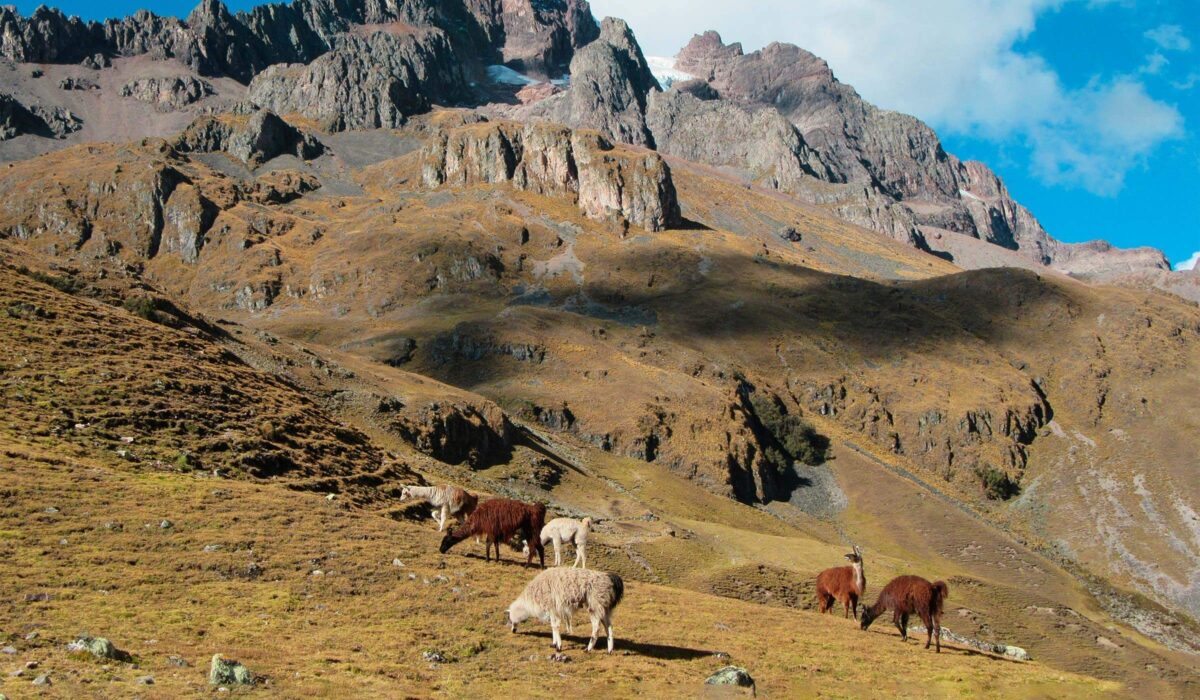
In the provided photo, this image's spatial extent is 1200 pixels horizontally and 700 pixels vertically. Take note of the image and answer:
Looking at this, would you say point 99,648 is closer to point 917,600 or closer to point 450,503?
point 450,503

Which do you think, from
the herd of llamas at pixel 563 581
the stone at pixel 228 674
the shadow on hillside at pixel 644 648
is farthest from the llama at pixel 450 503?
the stone at pixel 228 674

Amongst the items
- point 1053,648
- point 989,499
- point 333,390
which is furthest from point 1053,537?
point 333,390

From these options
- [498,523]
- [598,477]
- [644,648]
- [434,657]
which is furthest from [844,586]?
[598,477]

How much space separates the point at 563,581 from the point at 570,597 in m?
0.44

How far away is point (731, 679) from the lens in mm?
20375

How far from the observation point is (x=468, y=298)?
7628 inches

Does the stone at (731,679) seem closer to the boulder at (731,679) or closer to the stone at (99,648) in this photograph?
the boulder at (731,679)

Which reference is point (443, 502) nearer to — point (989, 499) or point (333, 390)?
point (333, 390)

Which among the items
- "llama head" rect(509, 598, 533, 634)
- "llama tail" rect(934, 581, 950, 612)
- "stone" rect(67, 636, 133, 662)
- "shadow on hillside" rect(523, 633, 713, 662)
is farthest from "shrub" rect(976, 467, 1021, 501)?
"stone" rect(67, 636, 133, 662)

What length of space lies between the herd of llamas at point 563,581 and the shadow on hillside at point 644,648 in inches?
16.2

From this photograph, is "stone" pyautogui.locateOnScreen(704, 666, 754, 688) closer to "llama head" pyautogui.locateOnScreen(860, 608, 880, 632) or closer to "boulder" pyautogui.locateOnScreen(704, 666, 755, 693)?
"boulder" pyautogui.locateOnScreen(704, 666, 755, 693)

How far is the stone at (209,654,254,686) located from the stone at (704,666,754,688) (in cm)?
1063

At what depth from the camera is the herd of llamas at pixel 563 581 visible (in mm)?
21297

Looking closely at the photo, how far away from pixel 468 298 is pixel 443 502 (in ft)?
537
